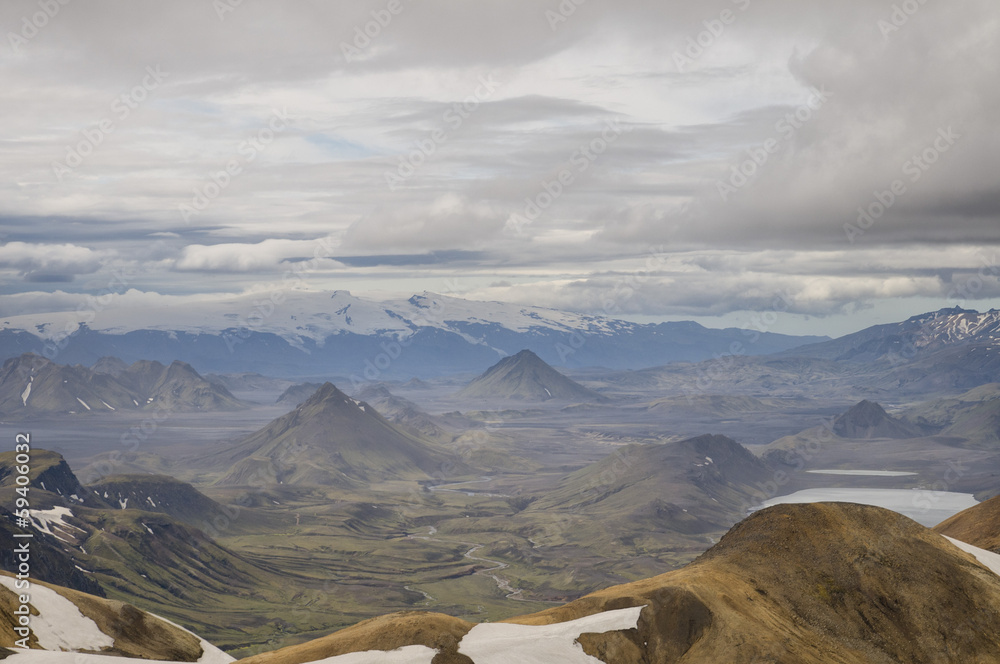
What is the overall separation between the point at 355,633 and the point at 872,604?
256 ft

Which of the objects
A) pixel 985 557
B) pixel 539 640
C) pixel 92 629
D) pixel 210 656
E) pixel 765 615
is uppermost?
pixel 985 557

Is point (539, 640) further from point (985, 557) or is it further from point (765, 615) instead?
point (985, 557)

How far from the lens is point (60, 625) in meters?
144

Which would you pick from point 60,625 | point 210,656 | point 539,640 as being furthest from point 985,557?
point 60,625

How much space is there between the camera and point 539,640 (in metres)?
118

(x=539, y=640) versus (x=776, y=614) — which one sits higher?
(x=776, y=614)

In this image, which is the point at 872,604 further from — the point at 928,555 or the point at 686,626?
the point at 686,626

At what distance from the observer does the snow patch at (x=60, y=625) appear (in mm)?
138750

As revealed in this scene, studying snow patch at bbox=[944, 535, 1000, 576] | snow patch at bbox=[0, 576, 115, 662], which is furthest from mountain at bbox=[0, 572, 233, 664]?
snow patch at bbox=[944, 535, 1000, 576]

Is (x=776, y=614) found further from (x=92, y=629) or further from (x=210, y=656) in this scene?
(x=92, y=629)

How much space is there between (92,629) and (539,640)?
81.2 meters

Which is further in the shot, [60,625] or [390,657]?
[60,625]

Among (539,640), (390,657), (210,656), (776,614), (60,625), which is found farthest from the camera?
(210,656)

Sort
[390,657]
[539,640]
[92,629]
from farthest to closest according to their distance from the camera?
[92,629] → [539,640] → [390,657]
